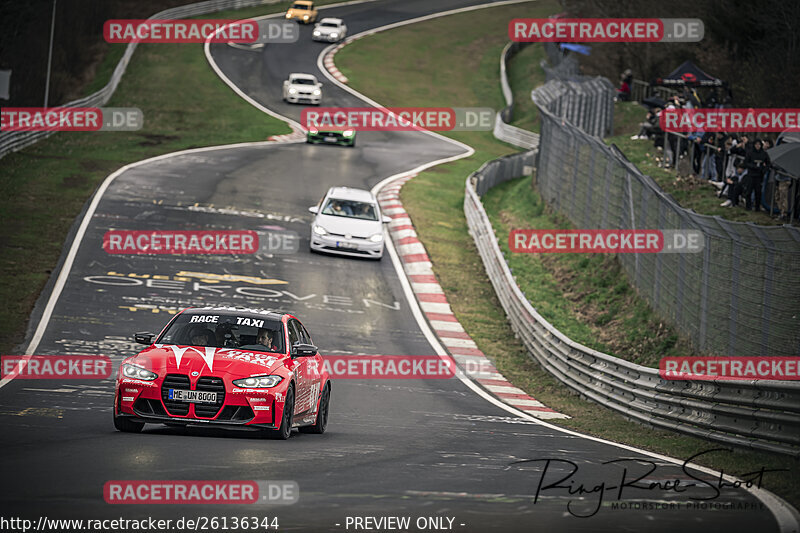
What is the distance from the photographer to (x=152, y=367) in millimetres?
10984

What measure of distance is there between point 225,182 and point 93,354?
59.3ft

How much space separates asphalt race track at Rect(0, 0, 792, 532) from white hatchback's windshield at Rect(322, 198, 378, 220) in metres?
1.23

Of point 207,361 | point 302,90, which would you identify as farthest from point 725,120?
point 302,90

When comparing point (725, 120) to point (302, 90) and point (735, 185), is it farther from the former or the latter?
point (302, 90)

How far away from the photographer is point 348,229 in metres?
27.5

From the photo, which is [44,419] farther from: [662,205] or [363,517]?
[662,205]

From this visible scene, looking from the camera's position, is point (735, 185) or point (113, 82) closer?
point (735, 185)

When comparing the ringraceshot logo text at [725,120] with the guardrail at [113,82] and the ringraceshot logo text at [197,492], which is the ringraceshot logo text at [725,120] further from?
the guardrail at [113,82]

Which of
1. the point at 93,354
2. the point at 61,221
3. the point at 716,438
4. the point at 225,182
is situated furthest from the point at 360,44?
the point at 716,438

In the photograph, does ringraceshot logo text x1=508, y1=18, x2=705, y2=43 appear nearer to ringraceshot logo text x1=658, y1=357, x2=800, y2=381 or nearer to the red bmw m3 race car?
ringraceshot logo text x1=658, y1=357, x2=800, y2=381

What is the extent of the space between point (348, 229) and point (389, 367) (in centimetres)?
891

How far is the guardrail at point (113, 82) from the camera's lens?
36250 mm

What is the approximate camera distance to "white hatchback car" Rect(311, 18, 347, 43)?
70.1 metres

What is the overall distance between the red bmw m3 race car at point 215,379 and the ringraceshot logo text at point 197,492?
2450 millimetres
